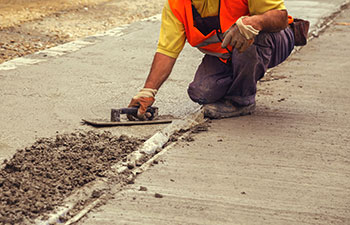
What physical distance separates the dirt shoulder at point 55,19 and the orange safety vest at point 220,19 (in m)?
2.77

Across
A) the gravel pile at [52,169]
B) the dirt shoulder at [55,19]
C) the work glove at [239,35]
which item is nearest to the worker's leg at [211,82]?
the work glove at [239,35]

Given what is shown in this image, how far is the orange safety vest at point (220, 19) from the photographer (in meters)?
4.15

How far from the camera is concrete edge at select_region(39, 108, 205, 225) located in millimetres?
2891

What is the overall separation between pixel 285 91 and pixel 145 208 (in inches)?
103

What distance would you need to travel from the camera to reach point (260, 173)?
3.45m

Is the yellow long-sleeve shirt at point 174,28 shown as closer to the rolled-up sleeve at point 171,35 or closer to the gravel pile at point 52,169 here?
the rolled-up sleeve at point 171,35

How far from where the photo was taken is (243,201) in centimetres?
308

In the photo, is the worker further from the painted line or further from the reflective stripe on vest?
the painted line

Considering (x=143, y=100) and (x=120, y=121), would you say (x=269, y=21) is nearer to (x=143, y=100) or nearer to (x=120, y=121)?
(x=143, y=100)

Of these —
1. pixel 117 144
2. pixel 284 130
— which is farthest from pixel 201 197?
pixel 284 130

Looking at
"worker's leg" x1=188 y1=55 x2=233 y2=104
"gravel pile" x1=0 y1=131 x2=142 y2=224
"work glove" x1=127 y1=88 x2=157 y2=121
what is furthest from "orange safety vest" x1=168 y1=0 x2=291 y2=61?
"gravel pile" x1=0 y1=131 x2=142 y2=224

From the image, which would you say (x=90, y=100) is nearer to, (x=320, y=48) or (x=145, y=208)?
(x=145, y=208)

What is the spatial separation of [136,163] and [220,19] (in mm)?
1266

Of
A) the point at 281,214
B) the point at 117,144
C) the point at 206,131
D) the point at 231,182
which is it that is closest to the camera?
the point at 281,214
